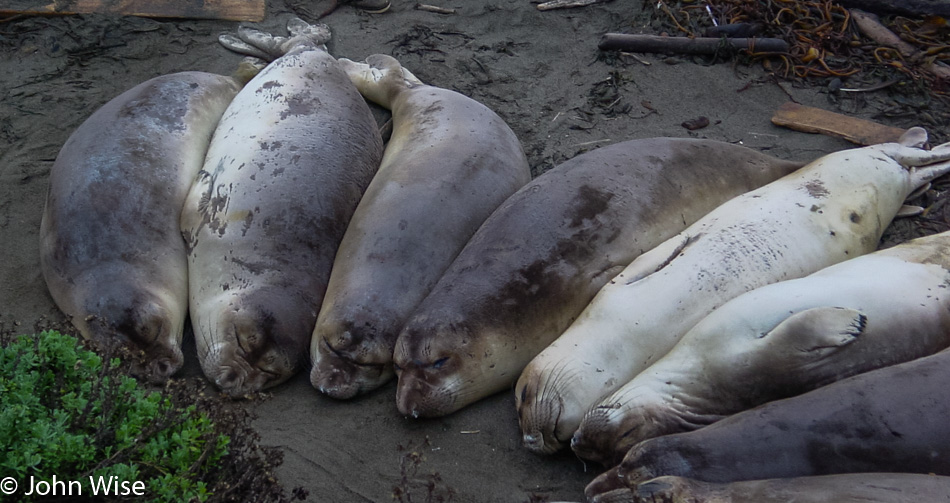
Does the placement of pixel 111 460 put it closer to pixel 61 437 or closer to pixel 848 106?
pixel 61 437

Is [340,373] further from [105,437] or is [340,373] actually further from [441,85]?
[441,85]

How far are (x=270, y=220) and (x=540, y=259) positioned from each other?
1.40 meters

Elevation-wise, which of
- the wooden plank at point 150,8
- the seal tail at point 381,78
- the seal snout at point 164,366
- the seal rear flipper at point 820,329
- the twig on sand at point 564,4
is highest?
the seal rear flipper at point 820,329

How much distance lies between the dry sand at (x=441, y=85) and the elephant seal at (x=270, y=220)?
24cm

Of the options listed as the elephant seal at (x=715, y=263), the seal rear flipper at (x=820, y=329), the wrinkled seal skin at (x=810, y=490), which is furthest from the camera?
the elephant seal at (x=715, y=263)

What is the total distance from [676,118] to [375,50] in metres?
2.44

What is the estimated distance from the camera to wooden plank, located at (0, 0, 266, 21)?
21.9ft

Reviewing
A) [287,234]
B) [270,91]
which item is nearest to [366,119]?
[270,91]

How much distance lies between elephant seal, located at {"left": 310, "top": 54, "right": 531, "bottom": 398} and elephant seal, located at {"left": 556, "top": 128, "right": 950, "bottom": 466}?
833 millimetres

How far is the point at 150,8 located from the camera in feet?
22.3

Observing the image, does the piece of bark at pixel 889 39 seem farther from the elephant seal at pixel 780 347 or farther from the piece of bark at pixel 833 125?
the elephant seal at pixel 780 347

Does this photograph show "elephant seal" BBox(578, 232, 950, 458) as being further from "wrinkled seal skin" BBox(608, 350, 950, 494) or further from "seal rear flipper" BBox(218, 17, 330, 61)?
"seal rear flipper" BBox(218, 17, 330, 61)

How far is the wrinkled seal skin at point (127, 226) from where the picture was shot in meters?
4.03

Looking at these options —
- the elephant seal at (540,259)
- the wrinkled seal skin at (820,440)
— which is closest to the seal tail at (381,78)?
the elephant seal at (540,259)
